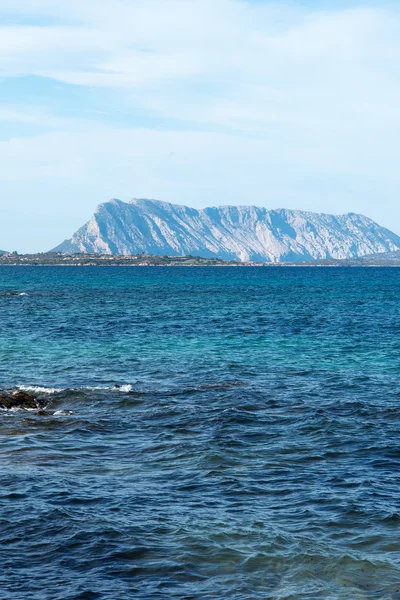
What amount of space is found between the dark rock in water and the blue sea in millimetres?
903

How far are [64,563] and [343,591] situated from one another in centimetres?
641

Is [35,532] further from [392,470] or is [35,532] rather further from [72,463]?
[392,470]

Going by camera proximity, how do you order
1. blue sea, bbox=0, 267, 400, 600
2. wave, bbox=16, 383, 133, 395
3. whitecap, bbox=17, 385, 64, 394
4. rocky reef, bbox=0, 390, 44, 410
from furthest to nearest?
wave, bbox=16, 383, 133, 395
whitecap, bbox=17, 385, 64, 394
rocky reef, bbox=0, 390, 44, 410
blue sea, bbox=0, 267, 400, 600

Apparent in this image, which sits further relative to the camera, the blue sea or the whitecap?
the whitecap

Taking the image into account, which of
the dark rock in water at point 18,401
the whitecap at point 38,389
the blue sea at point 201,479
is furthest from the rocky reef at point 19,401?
the whitecap at point 38,389

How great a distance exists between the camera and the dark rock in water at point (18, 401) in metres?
33.7

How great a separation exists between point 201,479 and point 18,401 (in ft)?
46.5

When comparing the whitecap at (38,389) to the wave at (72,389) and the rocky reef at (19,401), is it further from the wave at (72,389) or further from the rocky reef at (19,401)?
the rocky reef at (19,401)

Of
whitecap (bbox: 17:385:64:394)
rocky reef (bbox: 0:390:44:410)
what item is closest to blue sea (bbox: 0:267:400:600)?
whitecap (bbox: 17:385:64:394)

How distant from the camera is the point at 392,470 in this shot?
23.8 meters

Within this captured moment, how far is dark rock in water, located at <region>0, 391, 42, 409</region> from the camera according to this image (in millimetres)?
33719

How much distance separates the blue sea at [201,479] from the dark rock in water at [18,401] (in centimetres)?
90

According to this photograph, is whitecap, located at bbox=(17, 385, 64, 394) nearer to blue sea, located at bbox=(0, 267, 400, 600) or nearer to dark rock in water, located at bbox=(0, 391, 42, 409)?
blue sea, located at bbox=(0, 267, 400, 600)

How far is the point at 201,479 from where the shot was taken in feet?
75.2
